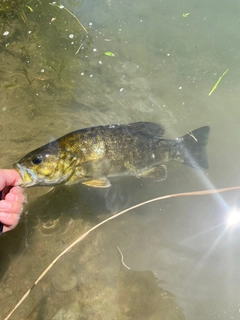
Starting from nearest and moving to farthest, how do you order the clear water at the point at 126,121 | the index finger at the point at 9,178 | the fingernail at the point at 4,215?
the fingernail at the point at 4,215 < the index finger at the point at 9,178 < the clear water at the point at 126,121

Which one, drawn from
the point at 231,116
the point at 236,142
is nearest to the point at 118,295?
the point at 236,142

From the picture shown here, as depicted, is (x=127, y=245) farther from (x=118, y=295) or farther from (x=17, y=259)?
(x=17, y=259)

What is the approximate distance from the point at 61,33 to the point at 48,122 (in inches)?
73.8

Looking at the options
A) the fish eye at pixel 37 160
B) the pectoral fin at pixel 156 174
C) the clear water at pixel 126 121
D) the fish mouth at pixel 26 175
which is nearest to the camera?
the fish mouth at pixel 26 175

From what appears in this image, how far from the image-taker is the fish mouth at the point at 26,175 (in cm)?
254

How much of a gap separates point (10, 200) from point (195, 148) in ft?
7.60

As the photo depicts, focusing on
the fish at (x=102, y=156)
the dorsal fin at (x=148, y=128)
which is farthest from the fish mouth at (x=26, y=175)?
the dorsal fin at (x=148, y=128)

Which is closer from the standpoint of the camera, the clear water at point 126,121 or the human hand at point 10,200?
the human hand at point 10,200

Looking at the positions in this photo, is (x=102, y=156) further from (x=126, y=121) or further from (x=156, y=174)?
(x=126, y=121)

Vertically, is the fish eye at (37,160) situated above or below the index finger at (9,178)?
below

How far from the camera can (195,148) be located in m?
3.60

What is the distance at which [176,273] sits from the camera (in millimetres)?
3225

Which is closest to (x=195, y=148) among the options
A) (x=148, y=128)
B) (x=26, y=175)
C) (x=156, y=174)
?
(x=156, y=174)

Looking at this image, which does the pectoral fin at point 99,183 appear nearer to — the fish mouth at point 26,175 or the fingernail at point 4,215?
the fish mouth at point 26,175
